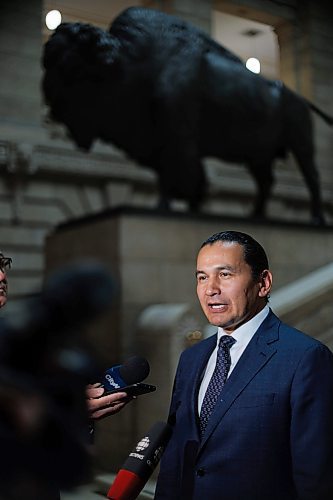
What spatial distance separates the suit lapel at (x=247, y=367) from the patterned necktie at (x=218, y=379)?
1.6 inches

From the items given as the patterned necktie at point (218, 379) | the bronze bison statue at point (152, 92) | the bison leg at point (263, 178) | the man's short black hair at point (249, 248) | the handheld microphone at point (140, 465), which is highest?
the bronze bison statue at point (152, 92)

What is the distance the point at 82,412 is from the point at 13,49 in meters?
12.1

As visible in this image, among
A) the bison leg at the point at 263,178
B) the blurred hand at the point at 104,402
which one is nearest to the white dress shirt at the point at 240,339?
the blurred hand at the point at 104,402

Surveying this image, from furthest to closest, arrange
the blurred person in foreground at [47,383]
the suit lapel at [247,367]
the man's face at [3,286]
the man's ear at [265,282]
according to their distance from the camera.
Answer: the man's ear at [265,282] < the suit lapel at [247,367] < the man's face at [3,286] < the blurred person in foreground at [47,383]

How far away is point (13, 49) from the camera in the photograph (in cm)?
1189

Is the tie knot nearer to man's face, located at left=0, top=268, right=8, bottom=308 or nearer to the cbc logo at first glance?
the cbc logo

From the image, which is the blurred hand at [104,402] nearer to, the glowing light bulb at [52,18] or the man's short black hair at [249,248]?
the man's short black hair at [249,248]

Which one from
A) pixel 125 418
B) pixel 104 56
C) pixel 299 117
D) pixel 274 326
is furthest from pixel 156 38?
pixel 274 326

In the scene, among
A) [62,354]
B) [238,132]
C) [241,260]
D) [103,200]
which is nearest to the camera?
[62,354]

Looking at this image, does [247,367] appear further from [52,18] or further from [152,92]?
[52,18]

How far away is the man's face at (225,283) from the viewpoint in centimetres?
193

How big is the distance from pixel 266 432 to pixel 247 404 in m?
0.09

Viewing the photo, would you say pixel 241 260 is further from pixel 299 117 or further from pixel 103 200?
pixel 103 200

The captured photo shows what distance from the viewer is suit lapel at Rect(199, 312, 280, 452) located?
1886 mm
